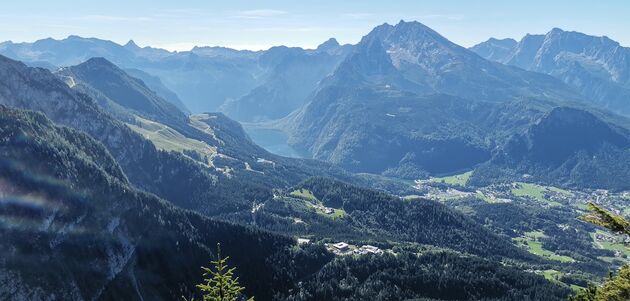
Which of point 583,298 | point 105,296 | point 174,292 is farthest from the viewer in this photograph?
point 174,292

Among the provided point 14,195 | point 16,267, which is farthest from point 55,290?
point 14,195

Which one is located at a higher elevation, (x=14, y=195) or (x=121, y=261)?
(x=14, y=195)

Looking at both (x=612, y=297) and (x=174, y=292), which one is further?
(x=174, y=292)

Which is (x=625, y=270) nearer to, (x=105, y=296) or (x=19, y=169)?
(x=105, y=296)

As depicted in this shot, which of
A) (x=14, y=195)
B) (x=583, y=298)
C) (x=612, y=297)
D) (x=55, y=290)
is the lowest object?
(x=55, y=290)

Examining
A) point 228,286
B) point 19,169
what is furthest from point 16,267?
point 228,286

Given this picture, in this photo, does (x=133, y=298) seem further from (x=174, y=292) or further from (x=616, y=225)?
(x=616, y=225)

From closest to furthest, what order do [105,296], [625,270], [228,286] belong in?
[228,286] → [625,270] → [105,296]

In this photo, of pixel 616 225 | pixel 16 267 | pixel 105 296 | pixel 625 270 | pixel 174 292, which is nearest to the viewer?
pixel 616 225

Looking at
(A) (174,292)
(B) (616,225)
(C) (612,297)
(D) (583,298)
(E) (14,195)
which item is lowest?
(A) (174,292)
